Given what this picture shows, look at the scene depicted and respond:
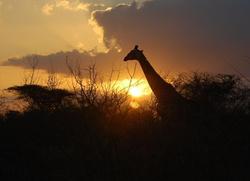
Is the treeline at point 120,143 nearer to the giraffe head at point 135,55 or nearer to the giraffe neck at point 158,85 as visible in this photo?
the giraffe neck at point 158,85

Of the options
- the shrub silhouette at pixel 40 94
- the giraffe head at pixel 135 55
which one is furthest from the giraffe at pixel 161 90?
the shrub silhouette at pixel 40 94

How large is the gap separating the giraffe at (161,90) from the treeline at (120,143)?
0.45 metres

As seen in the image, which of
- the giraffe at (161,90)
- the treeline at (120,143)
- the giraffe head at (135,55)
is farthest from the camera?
the giraffe head at (135,55)

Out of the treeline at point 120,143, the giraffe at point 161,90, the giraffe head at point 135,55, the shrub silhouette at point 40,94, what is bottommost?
the treeline at point 120,143

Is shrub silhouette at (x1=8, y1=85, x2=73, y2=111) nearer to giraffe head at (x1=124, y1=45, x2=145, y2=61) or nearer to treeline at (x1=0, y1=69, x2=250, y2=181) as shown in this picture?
giraffe head at (x1=124, y1=45, x2=145, y2=61)

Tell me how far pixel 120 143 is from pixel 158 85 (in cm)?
754

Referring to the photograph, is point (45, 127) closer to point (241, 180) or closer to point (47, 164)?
point (47, 164)

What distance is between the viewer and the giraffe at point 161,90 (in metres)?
18.4

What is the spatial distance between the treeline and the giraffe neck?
909 millimetres

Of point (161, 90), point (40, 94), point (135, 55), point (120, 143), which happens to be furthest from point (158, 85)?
point (40, 94)

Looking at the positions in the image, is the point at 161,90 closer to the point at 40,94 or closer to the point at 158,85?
the point at 158,85

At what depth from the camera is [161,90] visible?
2134cm

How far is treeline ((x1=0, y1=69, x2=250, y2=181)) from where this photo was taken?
42.4 ft

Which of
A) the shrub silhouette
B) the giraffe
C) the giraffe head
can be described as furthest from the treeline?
the shrub silhouette
